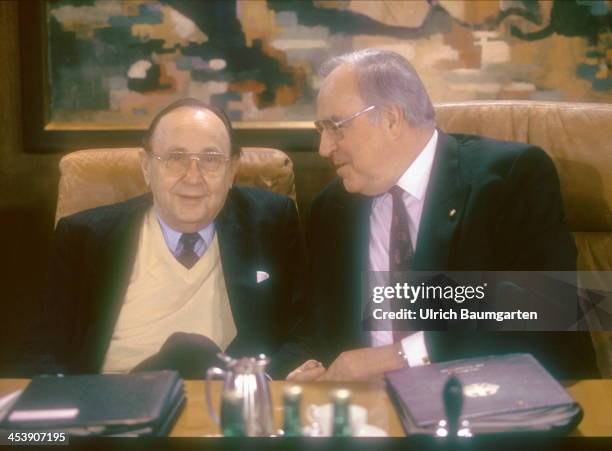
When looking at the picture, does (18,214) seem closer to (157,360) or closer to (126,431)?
(157,360)

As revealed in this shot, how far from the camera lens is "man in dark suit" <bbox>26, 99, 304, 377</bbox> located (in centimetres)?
157

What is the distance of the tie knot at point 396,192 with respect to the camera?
163 centimetres

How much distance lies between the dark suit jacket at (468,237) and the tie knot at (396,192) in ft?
0.19

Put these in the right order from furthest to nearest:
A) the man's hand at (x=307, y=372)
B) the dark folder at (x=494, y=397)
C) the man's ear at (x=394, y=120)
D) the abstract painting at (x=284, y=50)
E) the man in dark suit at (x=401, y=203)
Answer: the abstract painting at (x=284, y=50) → the man's ear at (x=394, y=120) → the man in dark suit at (x=401, y=203) → the man's hand at (x=307, y=372) → the dark folder at (x=494, y=397)

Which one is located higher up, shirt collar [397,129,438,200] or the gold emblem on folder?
shirt collar [397,129,438,200]

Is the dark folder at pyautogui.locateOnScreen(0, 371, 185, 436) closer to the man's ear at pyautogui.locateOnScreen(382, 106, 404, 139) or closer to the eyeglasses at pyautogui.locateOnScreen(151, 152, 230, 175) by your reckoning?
the eyeglasses at pyautogui.locateOnScreen(151, 152, 230, 175)

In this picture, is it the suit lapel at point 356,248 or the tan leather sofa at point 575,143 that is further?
the tan leather sofa at point 575,143

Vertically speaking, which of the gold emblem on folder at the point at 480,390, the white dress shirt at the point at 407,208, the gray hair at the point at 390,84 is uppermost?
the gray hair at the point at 390,84

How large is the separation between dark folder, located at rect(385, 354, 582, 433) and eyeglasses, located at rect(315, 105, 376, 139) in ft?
2.06

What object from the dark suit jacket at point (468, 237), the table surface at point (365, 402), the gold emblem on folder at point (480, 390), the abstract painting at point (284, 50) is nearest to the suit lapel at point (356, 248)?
the dark suit jacket at point (468, 237)

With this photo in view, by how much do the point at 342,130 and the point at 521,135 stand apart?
48 cm

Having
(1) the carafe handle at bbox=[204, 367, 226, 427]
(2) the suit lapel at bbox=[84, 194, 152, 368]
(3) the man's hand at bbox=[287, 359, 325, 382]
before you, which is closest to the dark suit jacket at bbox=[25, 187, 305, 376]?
(2) the suit lapel at bbox=[84, 194, 152, 368]

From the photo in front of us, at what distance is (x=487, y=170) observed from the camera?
1596 mm

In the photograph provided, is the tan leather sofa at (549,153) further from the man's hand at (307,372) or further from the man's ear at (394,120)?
the man's hand at (307,372)
